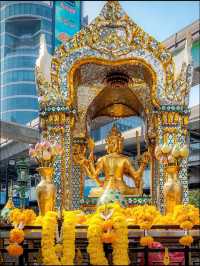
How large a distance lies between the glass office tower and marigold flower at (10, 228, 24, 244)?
241ft

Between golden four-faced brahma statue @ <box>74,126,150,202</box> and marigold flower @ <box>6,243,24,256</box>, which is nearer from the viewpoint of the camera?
marigold flower @ <box>6,243,24,256</box>

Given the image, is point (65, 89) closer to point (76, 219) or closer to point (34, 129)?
point (76, 219)

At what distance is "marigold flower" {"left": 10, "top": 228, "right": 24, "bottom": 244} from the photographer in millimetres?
5684

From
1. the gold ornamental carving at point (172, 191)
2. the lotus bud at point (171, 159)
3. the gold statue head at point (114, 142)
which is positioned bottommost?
the gold ornamental carving at point (172, 191)

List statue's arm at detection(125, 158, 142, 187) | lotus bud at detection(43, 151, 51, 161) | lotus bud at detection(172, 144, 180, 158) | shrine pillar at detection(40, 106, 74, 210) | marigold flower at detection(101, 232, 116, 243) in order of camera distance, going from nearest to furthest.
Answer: marigold flower at detection(101, 232, 116, 243) → lotus bud at detection(43, 151, 51, 161) → lotus bud at detection(172, 144, 180, 158) → shrine pillar at detection(40, 106, 74, 210) → statue's arm at detection(125, 158, 142, 187)

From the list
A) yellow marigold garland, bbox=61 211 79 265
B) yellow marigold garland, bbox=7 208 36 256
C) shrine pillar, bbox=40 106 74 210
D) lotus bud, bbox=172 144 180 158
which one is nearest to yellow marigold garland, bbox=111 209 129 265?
yellow marigold garland, bbox=61 211 79 265

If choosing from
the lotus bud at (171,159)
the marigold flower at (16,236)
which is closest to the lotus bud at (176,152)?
the lotus bud at (171,159)

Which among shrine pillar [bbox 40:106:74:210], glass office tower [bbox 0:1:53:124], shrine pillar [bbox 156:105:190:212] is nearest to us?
shrine pillar [bbox 40:106:74:210]

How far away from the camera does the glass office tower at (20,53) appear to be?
79562 mm

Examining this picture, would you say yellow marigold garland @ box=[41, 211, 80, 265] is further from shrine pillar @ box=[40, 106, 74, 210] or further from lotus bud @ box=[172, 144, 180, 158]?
shrine pillar @ box=[40, 106, 74, 210]

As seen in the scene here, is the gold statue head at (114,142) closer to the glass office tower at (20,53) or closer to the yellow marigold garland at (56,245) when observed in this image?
the yellow marigold garland at (56,245)

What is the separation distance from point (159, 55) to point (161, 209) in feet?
10.9

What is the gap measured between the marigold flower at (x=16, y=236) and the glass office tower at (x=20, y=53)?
241 feet

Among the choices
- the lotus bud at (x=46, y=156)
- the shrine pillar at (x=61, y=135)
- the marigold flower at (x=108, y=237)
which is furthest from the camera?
the shrine pillar at (x=61, y=135)
